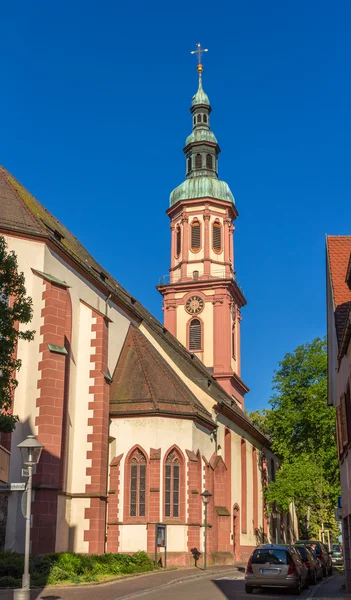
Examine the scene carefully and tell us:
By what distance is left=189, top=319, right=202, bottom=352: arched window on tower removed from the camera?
5188 centimetres

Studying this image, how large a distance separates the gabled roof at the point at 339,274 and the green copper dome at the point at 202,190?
3444 cm

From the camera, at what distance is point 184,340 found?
51.9 m

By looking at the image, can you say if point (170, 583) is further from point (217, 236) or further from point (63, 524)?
point (217, 236)

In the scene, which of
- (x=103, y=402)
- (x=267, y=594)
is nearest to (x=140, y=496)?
(x=103, y=402)

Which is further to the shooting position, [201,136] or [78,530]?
[201,136]

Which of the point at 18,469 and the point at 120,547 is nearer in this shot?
the point at 18,469

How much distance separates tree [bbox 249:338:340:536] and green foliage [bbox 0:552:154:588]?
644 inches

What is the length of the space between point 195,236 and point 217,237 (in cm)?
165

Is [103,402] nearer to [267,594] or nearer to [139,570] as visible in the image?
[139,570]

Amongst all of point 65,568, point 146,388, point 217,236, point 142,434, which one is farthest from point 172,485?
point 217,236

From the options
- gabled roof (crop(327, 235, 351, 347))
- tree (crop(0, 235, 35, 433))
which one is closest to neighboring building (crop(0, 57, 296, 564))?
tree (crop(0, 235, 35, 433))

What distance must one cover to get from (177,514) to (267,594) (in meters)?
10.6

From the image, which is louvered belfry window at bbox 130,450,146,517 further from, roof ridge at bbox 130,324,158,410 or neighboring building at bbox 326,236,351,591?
neighboring building at bbox 326,236,351,591

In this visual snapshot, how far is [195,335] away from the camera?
5206 cm
